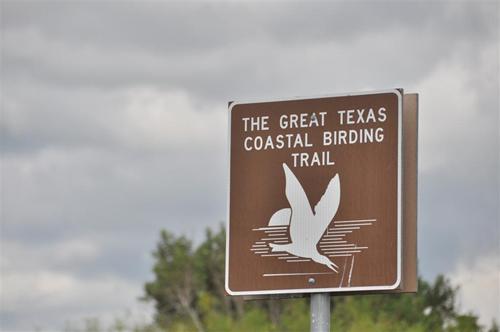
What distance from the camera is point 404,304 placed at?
2645 inches

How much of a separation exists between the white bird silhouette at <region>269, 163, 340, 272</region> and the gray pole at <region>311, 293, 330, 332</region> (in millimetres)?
312

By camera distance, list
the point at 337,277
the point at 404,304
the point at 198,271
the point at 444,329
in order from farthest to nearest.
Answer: the point at 198,271 → the point at 404,304 → the point at 444,329 → the point at 337,277

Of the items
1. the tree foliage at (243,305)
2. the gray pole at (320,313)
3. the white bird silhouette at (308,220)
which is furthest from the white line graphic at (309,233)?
the tree foliage at (243,305)

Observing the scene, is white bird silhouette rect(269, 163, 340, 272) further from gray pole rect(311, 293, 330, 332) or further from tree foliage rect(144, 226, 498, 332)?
tree foliage rect(144, 226, 498, 332)

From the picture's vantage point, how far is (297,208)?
48.5 ft

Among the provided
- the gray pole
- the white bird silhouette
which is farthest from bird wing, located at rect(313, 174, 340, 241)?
the gray pole

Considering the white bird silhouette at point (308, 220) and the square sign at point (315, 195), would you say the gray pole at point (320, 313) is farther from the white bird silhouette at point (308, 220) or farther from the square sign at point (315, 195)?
the white bird silhouette at point (308, 220)

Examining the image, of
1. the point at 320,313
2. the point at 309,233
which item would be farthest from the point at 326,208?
the point at 320,313

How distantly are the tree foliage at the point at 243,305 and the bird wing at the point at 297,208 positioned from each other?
123 feet

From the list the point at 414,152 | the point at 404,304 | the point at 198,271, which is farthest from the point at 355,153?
the point at 198,271

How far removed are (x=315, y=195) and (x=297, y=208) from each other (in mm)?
208

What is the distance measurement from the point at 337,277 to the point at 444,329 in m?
48.7

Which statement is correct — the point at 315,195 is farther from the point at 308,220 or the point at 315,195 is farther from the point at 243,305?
the point at 243,305

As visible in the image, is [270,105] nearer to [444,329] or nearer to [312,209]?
[312,209]
